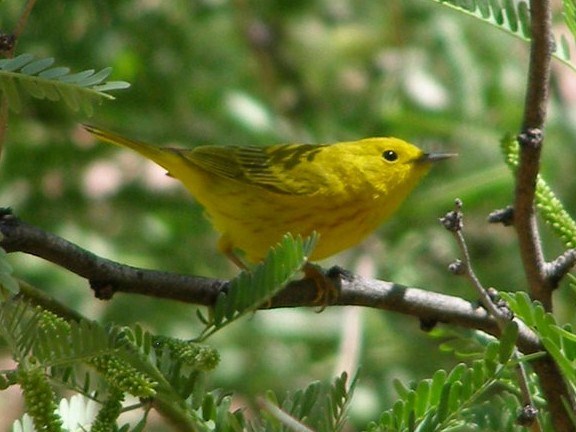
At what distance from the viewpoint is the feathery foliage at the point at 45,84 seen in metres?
1.36

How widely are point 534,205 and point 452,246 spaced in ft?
11.9

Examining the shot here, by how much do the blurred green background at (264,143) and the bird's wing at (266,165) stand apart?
705 mm

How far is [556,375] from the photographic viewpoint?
169 cm

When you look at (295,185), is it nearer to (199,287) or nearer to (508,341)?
(199,287)

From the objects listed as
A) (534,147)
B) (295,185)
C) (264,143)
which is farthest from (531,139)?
(264,143)

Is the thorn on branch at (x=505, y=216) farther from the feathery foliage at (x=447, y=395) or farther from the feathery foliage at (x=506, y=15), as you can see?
the feathery foliage at (x=447, y=395)

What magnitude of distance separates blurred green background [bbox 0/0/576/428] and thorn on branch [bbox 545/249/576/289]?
2525 mm

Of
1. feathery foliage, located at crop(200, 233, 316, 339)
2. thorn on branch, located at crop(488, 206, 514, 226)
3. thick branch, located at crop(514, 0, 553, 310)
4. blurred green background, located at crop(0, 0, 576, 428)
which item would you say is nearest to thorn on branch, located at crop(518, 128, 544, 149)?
thick branch, located at crop(514, 0, 553, 310)

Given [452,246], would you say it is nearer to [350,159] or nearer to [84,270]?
[350,159]

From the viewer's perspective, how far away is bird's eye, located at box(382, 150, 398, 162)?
13.3 ft

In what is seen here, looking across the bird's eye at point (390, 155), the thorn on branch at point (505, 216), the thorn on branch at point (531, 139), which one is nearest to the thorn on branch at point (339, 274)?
the thorn on branch at point (505, 216)

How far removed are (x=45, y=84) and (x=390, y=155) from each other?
2.79 m

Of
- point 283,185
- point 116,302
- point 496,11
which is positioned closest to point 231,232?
point 283,185

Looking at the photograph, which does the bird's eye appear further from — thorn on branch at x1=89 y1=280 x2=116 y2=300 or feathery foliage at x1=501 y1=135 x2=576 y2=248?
thorn on branch at x1=89 y1=280 x2=116 y2=300
